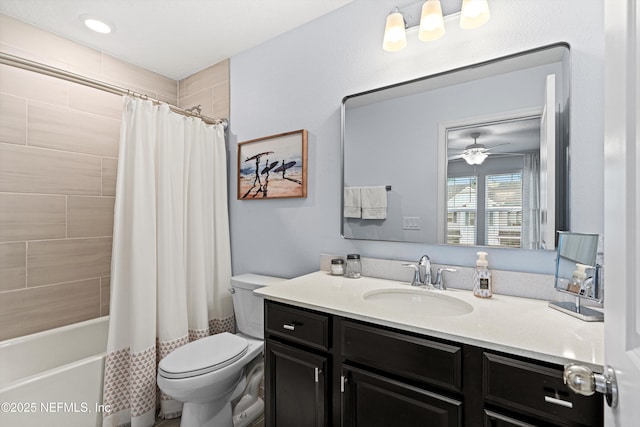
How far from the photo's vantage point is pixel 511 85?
1344mm

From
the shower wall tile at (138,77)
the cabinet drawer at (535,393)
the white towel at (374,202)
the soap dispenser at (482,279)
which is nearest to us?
the cabinet drawer at (535,393)

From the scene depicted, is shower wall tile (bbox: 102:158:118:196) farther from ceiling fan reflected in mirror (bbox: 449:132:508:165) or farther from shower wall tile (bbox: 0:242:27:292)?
ceiling fan reflected in mirror (bbox: 449:132:508:165)

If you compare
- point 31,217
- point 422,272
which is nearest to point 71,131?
point 31,217

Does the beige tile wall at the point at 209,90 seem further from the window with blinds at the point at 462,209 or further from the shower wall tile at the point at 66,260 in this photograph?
the window with blinds at the point at 462,209

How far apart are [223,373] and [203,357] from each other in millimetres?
139

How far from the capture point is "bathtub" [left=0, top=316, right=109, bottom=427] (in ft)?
4.75

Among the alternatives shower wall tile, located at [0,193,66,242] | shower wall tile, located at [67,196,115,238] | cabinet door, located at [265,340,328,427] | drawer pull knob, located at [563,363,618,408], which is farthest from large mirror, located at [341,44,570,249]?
shower wall tile, located at [0,193,66,242]

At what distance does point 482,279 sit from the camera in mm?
1310

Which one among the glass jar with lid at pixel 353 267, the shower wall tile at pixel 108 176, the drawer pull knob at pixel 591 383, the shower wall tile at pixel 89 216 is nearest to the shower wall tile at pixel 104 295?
the shower wall tile at pixel 89 216

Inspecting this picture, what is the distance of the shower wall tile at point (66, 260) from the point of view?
189cm

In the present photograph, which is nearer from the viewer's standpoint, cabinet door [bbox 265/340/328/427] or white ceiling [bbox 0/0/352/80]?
cabinet door [bbox 265/340/328/427]

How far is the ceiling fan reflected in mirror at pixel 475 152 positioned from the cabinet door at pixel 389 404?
3.22 ft

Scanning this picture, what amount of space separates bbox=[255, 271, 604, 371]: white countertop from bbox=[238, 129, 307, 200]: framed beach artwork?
2.52ft

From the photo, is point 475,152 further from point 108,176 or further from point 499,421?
point 108,176
